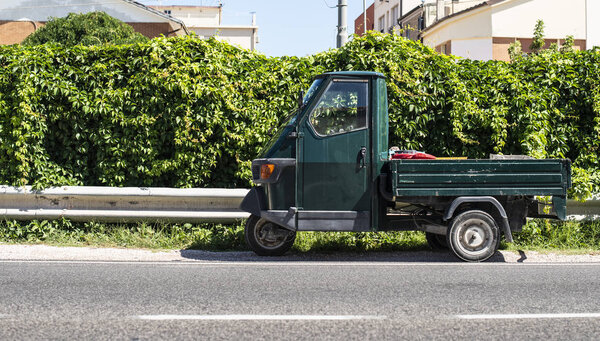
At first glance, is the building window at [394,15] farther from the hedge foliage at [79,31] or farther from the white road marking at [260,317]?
the white road marking at [260,317]

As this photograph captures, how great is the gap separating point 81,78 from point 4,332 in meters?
6.03

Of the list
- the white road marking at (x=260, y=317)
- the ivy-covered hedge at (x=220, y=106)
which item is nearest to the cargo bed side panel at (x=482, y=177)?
the ivy-covered hedge at (x=220, y=106)

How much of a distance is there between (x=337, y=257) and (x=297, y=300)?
2.86 metres

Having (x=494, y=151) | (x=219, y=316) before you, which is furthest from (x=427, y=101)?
(x=219, y=316)

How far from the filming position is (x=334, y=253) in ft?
29.4

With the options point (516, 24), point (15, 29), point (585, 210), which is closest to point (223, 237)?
point (585, 210)

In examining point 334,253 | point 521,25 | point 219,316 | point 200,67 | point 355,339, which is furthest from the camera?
point 521,25

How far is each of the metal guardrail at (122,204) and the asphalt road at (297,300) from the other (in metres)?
1.66

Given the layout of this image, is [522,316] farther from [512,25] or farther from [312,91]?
[512,25]

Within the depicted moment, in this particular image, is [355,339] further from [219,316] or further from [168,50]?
[168,50]

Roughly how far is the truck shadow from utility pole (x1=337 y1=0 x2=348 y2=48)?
6.06 metres

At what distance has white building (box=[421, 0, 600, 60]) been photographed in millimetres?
37906

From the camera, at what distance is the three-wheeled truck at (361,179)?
7.96 meters

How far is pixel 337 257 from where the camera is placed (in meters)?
8.67
